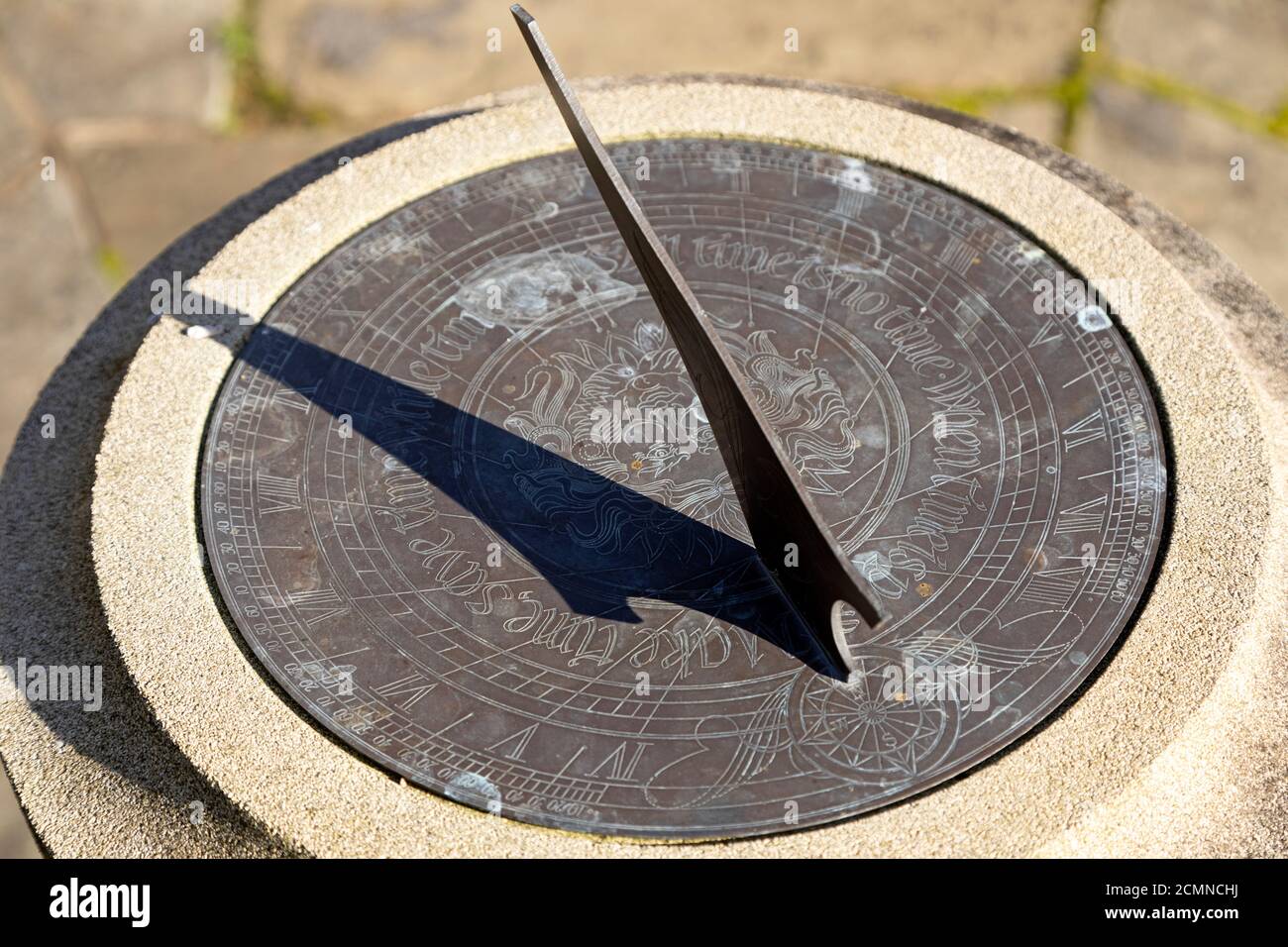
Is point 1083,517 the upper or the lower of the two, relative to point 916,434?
lower

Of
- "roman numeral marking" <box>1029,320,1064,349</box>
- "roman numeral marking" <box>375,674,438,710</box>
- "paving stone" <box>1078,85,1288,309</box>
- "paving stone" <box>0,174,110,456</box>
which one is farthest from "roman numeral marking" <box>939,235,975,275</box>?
"paving stone" <box>0,174,110,456</box>

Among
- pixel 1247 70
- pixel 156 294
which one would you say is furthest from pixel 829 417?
pixel 1247 70

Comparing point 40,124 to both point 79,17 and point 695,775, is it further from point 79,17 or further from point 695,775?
point 695,775

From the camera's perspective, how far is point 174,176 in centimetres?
987

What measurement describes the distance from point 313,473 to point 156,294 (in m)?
1.53

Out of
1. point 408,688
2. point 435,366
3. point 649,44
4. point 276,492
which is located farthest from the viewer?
point 649,44

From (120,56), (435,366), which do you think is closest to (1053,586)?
(435,366)

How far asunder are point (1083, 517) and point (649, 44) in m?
6.22

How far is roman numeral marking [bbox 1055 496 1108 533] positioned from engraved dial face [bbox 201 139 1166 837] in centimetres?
1

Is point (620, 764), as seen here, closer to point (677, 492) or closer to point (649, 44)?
point (677, 492)

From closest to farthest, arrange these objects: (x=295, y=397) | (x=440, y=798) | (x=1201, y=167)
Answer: (x=440, y=798), (x=295, y=397), (x=1201, y=167)

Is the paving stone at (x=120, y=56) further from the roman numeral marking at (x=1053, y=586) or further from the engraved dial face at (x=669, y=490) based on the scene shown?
the roman numeral marking at (x=1053, y=586)

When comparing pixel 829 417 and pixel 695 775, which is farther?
pixel 829 417
